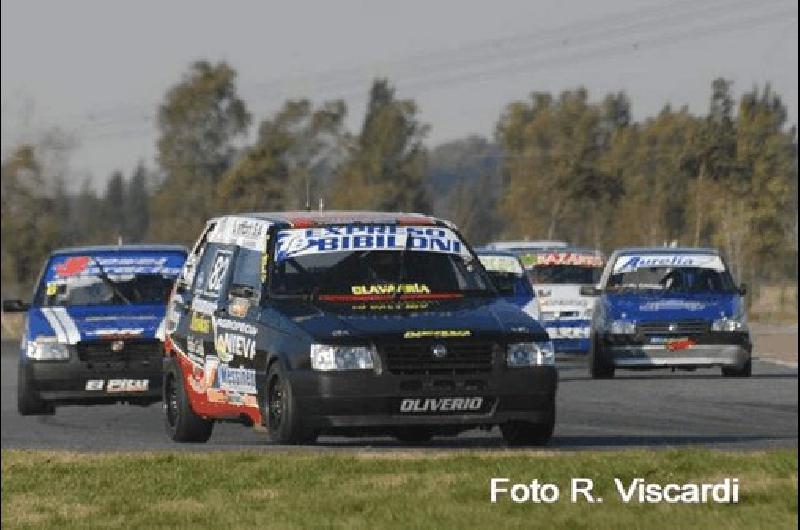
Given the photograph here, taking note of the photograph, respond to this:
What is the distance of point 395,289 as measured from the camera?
38.6 ft

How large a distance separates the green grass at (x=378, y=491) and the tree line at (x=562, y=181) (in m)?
28.1

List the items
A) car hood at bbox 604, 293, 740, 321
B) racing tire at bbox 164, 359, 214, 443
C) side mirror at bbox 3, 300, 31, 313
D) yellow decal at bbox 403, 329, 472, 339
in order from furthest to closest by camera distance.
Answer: car hood at bbox 604, 293, 740, 321 < side mirror at bbox 3, 300, 31, 313 < racing tire at bbox 164, 359, 214, 443 < yellow decal at bbox 403, 329, 472, 339

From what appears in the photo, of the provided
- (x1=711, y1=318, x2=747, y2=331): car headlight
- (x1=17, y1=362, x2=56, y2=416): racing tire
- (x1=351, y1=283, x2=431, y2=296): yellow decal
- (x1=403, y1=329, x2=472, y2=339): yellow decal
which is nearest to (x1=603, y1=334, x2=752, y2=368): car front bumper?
(x1=711, y1=318, x2=747, y2=331): car headlight

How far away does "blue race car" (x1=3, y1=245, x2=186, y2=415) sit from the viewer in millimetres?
13328

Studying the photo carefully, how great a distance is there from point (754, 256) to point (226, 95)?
1596 inches

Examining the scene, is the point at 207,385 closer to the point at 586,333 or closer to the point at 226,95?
the point at 586,333

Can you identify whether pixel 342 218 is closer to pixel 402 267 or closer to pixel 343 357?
pixel 402 267

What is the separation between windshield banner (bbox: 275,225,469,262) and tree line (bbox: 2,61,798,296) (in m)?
33.0

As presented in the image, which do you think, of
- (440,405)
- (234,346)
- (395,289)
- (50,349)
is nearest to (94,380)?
(50,349)

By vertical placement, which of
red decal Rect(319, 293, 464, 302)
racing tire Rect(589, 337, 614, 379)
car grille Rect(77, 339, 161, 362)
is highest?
red decal Rect(319, 293, 464, 302)

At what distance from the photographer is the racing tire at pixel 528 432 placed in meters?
11.7

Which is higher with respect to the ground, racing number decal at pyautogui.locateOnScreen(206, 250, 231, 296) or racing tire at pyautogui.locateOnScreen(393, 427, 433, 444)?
racing number decal at pyautogui.locateOnScreen(206, 250, 231, 296)

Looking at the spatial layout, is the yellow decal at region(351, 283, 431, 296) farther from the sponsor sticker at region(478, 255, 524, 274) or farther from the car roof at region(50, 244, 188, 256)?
the sponsor sticker at region(478, 255, 524, 274)

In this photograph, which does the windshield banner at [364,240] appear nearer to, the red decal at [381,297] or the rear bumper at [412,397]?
the red decal at [381,297]
